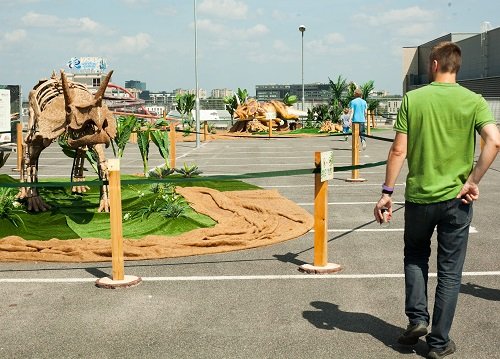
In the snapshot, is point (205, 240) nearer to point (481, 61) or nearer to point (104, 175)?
point (104, 175)

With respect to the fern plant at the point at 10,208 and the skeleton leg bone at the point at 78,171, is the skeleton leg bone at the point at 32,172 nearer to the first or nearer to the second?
the fern plant at the point at 10,208

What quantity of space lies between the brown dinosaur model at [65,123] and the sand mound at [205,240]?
138 centimetres

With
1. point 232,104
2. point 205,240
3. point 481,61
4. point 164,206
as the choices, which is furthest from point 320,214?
point 481,61

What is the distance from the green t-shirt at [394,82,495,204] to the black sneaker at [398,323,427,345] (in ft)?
2.70

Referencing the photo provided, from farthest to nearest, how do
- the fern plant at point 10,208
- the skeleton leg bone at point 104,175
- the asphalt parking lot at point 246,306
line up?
the skeleton leg bone at point 104,175
the fern plant at point 10,208
the asphalt parking lot at point 246,306

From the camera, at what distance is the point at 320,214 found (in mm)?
6129

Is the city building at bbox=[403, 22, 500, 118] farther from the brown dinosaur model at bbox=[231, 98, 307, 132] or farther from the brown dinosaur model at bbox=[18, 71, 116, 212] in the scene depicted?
the brown dinosaur model at bbox=[18, 71, 116, 212]

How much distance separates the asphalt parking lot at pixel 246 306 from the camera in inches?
167

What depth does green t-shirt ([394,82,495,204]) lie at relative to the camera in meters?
3.93

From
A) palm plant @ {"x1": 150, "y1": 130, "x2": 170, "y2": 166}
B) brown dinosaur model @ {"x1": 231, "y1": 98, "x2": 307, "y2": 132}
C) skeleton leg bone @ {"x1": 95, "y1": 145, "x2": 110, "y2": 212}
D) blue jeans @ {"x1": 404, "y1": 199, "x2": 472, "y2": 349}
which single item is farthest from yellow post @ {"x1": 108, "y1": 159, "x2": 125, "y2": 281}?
brown dinosaur model @ {"x1": 231, "y1": 98, "x2": 307, "y2": 132}

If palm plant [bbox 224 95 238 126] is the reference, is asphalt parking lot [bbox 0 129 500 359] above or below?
below

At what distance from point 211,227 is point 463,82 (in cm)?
5172

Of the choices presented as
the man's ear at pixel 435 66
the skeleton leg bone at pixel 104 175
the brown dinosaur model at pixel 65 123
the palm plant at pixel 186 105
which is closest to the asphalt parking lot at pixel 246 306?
the man's ear at pixel 435 66

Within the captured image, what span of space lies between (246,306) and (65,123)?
4.49 m
